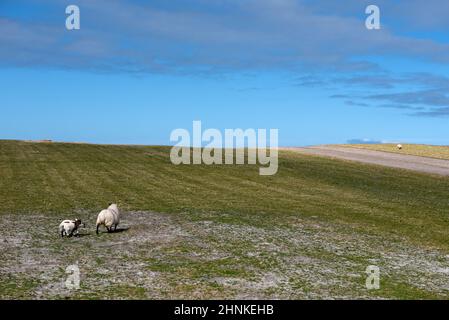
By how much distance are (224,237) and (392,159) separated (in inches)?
2415

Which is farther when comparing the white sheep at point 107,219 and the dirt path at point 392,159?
the dirt path at point 392,159

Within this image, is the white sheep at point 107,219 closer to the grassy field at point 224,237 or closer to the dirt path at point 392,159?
the grassy field at point 224,237

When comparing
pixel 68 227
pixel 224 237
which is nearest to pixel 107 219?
pixel 68 227

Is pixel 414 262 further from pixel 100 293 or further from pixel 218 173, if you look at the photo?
pixel 218 173

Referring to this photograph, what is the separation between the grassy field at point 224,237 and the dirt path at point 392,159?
13.5 metres

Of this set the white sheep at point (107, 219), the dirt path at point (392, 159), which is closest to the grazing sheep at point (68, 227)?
the white sheep at point (107, 219)

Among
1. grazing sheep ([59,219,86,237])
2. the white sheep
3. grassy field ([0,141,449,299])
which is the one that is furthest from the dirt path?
grazing sheep ([59,219,86,237])

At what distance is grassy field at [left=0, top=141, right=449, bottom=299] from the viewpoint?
57.6ft

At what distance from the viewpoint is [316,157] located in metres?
81.4

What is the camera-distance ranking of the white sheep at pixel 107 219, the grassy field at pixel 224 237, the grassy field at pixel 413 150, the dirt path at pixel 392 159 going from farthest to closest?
the grassy field at pixel 413 150 < the dirt path at pixel 392 159 < the white sheep at pixel 107 219 < the grassy field at pixel 224 237

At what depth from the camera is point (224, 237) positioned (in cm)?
2572

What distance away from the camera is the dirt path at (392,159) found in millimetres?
69000

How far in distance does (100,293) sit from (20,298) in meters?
2.46
